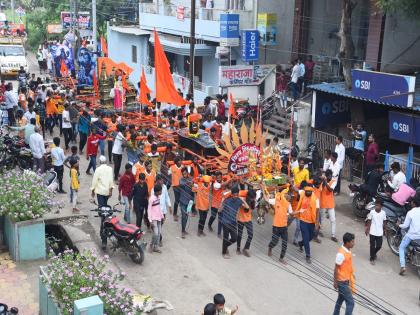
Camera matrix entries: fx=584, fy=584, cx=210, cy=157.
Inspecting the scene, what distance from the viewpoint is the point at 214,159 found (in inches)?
505

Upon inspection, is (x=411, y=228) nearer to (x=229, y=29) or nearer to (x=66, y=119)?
(x=66, y=119)

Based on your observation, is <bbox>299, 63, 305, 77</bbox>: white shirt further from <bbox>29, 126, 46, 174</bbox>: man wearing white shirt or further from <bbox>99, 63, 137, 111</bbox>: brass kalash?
<bbox>29, 126, 46, 174</bbox>: man wearing white shirt

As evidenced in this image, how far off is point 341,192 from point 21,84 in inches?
542

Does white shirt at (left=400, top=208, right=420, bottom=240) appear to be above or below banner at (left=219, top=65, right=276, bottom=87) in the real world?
below

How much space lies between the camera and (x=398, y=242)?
1110cm

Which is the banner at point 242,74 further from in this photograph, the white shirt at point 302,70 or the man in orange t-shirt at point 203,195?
the man in orange t-shirt at point 203,195

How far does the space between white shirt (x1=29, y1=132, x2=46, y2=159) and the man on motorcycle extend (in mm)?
8221

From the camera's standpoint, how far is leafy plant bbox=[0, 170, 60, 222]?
9844 millimetres

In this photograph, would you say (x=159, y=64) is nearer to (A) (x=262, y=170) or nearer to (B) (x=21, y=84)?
(A) (x=262, y=170)

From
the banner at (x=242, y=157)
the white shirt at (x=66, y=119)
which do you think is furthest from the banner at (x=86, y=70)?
the banner at (x=242, y=157)

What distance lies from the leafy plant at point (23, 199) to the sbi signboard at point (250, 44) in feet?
42.8

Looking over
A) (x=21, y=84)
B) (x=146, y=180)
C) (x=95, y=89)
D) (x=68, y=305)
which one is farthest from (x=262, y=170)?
(x=21, y=84)

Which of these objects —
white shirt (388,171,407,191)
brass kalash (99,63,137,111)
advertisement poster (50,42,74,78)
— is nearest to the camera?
white shirt (388,171,407,191)

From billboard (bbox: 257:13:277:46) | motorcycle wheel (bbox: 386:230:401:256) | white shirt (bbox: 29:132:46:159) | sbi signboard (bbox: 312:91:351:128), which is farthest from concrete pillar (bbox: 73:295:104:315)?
billboard (bbox: 257:13:277:46)
